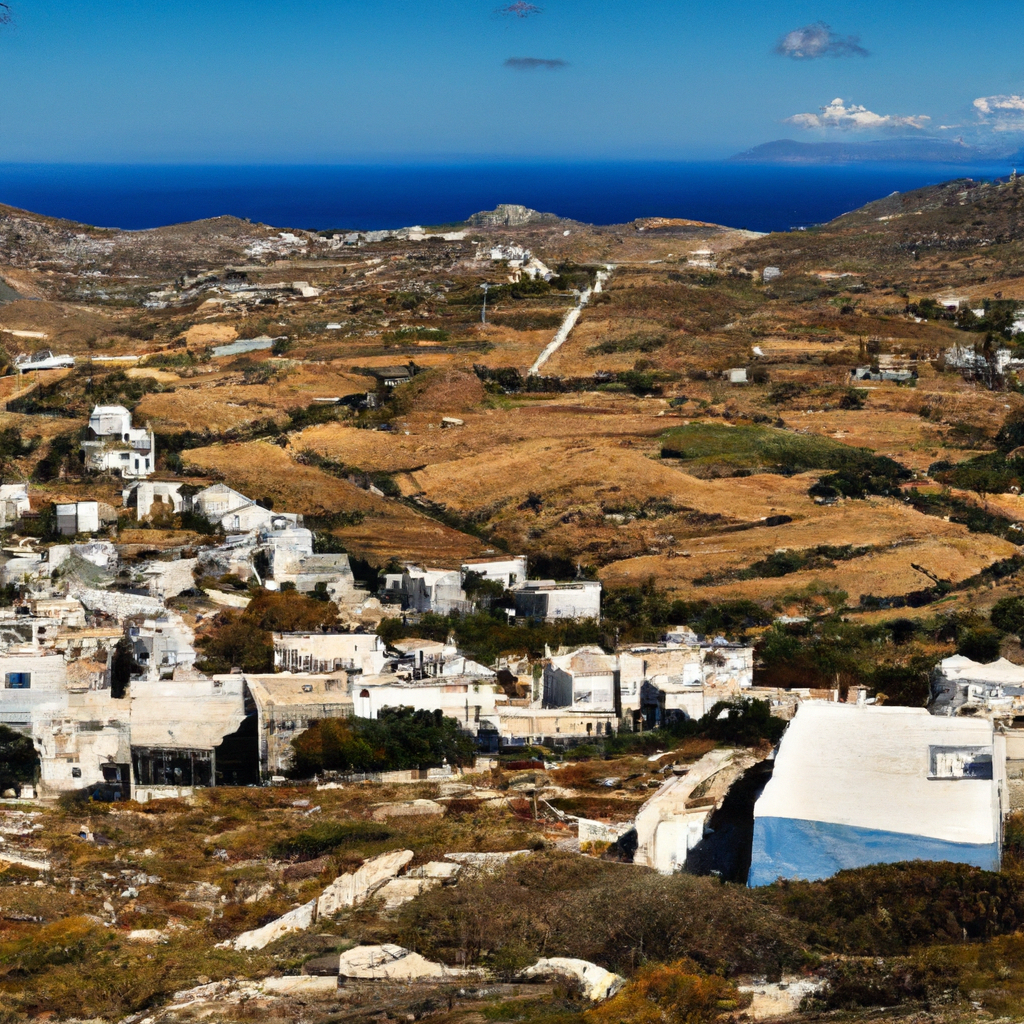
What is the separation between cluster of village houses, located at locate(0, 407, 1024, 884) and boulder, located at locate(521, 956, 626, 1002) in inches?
109

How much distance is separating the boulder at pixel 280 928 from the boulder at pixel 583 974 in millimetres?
2654

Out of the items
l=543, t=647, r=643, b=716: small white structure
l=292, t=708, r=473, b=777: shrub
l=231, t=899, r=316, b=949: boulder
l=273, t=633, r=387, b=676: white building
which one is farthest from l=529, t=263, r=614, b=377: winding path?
l=231, t=899, r=316, b=949: boulder

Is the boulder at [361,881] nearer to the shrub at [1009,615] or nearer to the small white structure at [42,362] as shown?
the shrub at [1009,615]

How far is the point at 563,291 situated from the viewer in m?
70.2

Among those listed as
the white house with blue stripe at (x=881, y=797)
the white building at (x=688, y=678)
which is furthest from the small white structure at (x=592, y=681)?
the white house with blue stripe at (x=881, y=797)

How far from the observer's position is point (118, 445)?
139 feet

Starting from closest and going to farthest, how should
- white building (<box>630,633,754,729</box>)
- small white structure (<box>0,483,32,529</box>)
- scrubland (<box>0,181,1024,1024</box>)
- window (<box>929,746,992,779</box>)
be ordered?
scrubland (<box>0,181,1024,1024</box>) < window (<box>929,746,992,779</box>) < white building (<box>630,633,754,729</box>) < small white structure (<box>0,483,32,529</box>)

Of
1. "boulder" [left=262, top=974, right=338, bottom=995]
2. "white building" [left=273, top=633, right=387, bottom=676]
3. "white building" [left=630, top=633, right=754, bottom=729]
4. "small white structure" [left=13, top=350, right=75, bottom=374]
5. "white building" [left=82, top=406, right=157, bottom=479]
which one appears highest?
"small white structure" [left=13, top=350, right=75, bottom=374]

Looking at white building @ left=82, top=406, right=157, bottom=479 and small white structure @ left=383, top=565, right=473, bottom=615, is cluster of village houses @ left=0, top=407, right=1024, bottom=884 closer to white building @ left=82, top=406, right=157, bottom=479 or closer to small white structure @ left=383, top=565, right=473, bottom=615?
small white structure @ left=383, top=565, right=473, bottom=615

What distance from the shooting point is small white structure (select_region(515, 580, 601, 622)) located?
30125 mm

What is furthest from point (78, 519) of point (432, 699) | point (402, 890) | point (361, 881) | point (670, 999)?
point (670, 999)

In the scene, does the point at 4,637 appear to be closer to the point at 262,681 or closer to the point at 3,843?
the point at 262,681

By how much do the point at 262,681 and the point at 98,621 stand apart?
4.88m

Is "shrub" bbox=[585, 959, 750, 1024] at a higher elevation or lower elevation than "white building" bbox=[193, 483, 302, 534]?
lower
